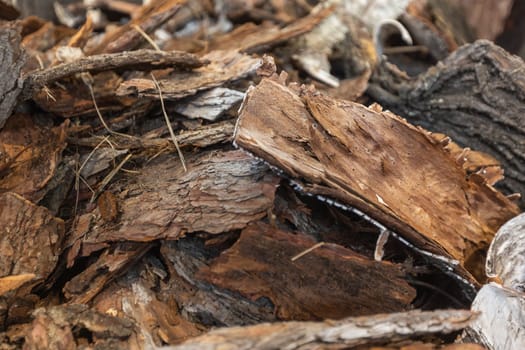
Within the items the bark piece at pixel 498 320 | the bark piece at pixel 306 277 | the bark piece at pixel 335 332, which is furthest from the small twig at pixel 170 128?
the bark piece at pixel 498 320

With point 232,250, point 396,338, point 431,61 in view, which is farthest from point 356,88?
point 396,338

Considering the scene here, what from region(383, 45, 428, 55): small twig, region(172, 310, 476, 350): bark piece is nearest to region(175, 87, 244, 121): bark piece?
region(172, 310, 476, 350): bark piece

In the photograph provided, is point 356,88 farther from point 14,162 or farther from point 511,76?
point 14,162

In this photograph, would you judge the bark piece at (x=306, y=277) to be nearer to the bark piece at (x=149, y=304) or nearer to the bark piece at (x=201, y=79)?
the bark piece at (x=149, y=304)

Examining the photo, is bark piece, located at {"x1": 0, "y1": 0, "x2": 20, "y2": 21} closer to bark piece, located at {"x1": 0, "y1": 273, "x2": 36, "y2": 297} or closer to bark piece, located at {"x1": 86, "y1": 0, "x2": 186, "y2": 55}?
bark piece, located at {"x1": 86, "y1": 0, "x2": 186, "y2": 55}

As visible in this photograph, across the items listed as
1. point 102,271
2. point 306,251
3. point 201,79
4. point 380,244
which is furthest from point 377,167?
point 102,271

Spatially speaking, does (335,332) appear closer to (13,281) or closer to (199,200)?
(199,200)
